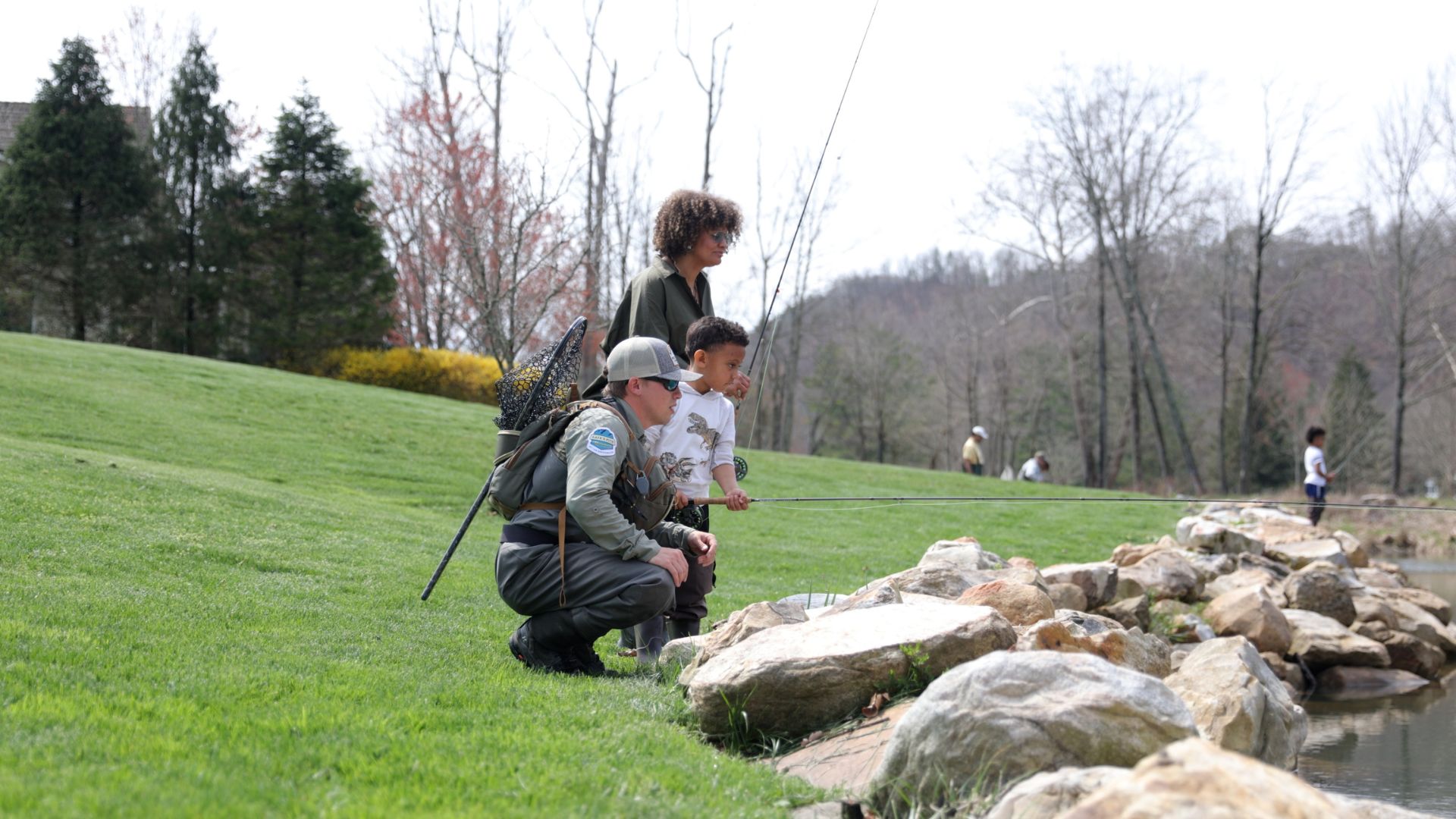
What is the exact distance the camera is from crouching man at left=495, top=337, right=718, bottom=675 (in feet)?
13.3

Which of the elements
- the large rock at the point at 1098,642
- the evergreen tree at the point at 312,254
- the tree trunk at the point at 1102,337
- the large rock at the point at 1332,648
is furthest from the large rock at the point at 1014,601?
the tree trunk at the point at 1102,337

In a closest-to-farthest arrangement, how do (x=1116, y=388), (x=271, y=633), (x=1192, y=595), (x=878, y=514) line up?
1. (x=271, y=633)
2. (x=1192, y=595)
3. (x=878, y=514)
4. (x=1116, y=388)

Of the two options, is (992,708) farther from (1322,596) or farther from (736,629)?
(1322,596)

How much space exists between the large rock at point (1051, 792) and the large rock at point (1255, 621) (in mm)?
7047

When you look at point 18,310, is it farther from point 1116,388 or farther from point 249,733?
point 1116,388

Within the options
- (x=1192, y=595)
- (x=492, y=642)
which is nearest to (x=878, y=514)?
(x=1192, y=595)

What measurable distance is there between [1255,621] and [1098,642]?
5.58 meters

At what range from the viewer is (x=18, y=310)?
25.4 m

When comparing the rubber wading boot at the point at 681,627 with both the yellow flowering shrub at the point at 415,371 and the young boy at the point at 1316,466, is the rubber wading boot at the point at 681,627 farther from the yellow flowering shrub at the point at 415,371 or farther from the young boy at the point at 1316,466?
the yellow flowering shrub at the point at 415,371

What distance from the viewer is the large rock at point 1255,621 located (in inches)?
353

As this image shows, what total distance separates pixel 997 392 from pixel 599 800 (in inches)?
1841

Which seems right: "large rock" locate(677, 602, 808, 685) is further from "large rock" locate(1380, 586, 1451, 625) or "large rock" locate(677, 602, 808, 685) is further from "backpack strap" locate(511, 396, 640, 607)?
"large rock" locate(1380, 586, 1451, 625)

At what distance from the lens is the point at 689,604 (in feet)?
16.6

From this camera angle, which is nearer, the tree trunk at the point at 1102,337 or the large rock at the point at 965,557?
the large rock at the point at 965,557
